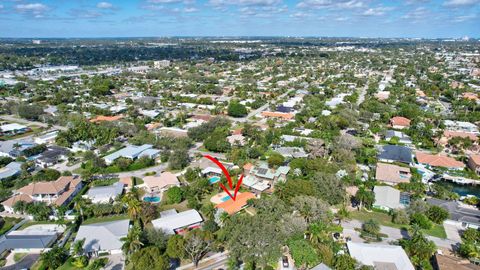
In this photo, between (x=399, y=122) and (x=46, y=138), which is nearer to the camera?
(x=46, y=138)

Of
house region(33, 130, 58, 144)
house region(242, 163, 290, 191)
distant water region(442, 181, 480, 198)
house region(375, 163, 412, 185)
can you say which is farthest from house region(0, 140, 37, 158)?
distant water region(442, 181, 480, 198)

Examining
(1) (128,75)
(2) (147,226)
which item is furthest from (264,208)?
(1) (128,75)

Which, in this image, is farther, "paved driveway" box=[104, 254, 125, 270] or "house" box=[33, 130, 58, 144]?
"house" box=[33, 130, 58, 144]

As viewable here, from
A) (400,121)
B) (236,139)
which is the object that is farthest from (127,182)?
(400,121)

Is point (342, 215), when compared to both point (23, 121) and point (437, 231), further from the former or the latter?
point (23, 121)

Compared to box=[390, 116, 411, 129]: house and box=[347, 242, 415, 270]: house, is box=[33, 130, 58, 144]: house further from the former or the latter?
box=[390, 116, 411, 129]: house

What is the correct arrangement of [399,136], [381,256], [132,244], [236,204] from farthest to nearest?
[399,136]
[236,204]
[381,256]
[132,244]

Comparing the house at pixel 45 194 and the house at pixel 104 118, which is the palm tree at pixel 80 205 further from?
the house at pixel 104 118

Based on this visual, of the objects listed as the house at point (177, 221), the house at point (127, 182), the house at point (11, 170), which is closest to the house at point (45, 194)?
the house at point (127, 182)
